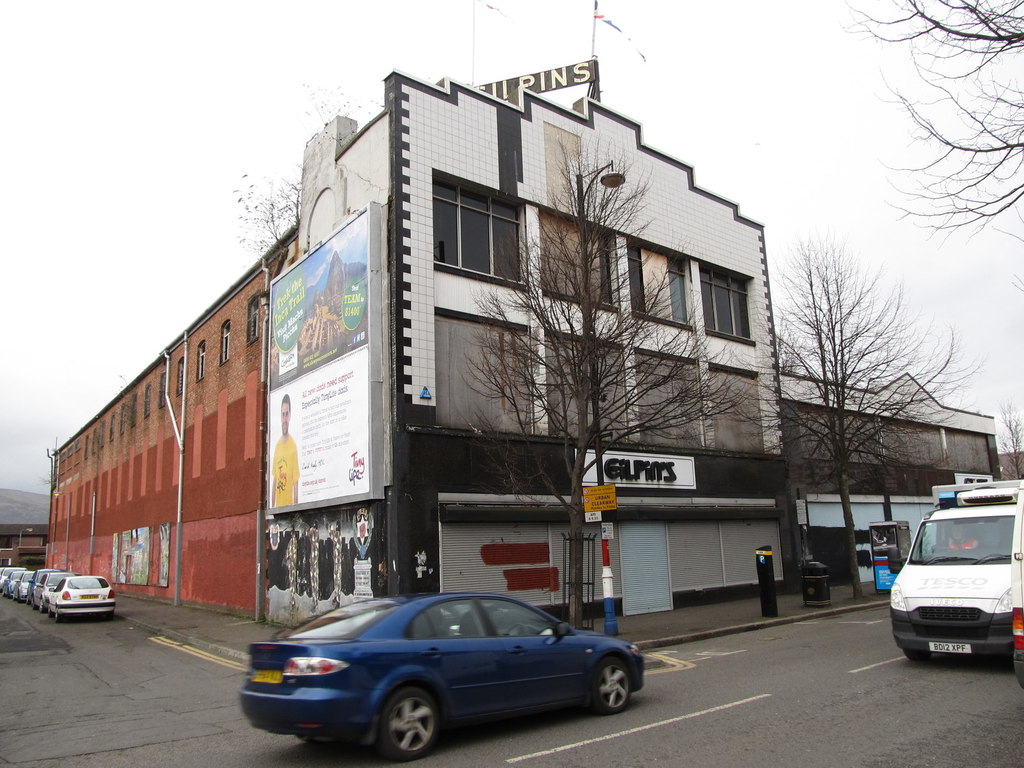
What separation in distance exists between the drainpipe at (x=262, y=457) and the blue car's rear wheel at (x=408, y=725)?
1486 cm

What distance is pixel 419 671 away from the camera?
6.51m

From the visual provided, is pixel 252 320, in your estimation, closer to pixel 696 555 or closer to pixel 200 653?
pixel 200 653

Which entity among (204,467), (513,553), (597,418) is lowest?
(513,553)

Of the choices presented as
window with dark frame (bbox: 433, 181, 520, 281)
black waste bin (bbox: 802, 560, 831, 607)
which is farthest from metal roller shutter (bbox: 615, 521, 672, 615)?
window with dark frame (bbox: 433, 181, 520, 281)

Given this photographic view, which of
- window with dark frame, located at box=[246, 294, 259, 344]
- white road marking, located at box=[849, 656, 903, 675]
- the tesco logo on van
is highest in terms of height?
window with dark frame, located at box=[246, 294, 259, 344]

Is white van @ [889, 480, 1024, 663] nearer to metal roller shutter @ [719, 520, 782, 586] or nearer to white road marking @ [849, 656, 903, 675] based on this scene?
white road marking @ [849, 656, 903, 675]

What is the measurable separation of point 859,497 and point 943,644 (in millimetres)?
20007

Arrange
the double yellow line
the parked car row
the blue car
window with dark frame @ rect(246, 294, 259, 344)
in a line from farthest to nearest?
the parked car row
window with dark frame @ rect(246, 294, 259, 344)
the double yellow line
the blue car

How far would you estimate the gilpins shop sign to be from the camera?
24328 mm

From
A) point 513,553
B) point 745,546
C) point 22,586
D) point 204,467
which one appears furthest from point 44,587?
point 745,546

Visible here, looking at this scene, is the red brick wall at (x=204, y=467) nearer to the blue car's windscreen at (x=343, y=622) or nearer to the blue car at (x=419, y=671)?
the blue car's windscreen at (x=343, y=622)

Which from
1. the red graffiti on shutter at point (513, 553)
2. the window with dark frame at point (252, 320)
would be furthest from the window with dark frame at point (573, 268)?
the window with dark frame at point (252, 320)

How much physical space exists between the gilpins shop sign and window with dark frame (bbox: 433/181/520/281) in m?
7.59

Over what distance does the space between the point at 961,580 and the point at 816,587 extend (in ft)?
31.6
